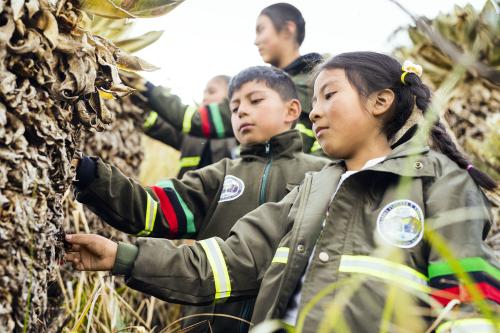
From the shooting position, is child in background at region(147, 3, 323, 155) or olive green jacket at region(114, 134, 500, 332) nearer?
olive green jacket at region(114, 134, 500, 332)

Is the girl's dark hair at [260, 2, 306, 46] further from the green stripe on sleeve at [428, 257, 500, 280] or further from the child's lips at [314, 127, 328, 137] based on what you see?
the green stripe on sleeve at [428, 257, 500, 280]

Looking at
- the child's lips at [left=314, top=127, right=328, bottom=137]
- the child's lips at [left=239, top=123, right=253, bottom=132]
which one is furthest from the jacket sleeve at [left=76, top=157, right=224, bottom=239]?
the child's lips at [left=314, top=127, right=328, bottom=137]

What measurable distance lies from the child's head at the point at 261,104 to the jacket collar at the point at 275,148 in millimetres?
69

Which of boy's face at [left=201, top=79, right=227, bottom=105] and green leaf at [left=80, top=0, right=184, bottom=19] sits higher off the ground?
green leaf at [left=80, top=0, right=184, bottom=19]

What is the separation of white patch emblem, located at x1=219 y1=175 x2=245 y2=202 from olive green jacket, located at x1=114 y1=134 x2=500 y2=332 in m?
0.48

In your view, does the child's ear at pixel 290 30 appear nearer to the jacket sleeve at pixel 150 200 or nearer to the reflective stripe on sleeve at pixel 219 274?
the jacket sleeve at pixel 150 200

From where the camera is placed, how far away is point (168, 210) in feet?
9.19

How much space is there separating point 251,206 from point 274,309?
0.91m

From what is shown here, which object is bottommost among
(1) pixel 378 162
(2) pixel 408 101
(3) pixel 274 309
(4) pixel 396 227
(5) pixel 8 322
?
(3) pixel 274 309

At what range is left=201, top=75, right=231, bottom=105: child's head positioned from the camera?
590 cm

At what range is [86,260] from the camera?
2.19 metres

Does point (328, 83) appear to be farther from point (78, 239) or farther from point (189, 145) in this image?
point (189, 145)

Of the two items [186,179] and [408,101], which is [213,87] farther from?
[408,101]

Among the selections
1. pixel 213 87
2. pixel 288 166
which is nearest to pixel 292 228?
pixel 288 166
